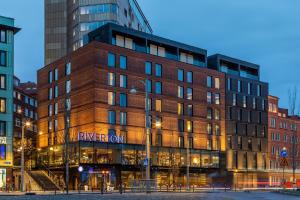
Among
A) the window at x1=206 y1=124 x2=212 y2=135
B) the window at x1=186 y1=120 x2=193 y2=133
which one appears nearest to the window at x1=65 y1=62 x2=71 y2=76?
the window at x1=186 y1=120 x2=193 y2=133

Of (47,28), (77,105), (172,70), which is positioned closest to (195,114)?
(172,70)

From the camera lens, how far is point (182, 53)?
332 ft

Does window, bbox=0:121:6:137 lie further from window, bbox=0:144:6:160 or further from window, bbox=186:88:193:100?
window, bbox=186:88:193:100

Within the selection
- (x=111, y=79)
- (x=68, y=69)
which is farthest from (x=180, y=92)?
(x=68, y=69)

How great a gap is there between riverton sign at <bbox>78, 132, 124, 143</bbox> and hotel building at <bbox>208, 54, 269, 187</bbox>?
2769 cm

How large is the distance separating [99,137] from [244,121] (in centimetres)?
3916

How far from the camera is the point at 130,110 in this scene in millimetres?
88250

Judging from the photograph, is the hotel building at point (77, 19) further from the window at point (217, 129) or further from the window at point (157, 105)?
the window at point (217, 129)

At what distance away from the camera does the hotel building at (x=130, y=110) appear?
8344cm

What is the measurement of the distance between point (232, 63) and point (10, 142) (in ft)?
173

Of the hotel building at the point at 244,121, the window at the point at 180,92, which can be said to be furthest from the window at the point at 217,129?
the window at the point at 180,92

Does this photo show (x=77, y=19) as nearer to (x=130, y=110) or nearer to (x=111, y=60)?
(x=111, y=60)

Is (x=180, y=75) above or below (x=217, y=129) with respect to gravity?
above

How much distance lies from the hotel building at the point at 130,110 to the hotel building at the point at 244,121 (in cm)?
318
